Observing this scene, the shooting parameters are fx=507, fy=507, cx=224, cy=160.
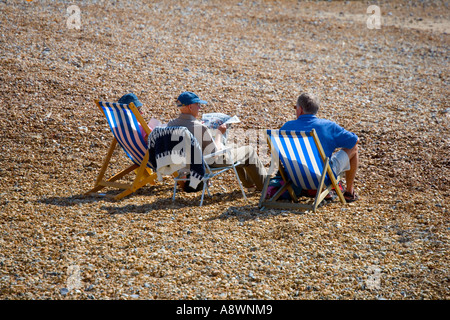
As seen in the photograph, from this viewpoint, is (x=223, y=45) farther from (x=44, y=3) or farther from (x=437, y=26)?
(x=437, y=26)

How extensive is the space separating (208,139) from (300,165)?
0.98 metres

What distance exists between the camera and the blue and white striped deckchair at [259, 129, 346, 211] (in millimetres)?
4877

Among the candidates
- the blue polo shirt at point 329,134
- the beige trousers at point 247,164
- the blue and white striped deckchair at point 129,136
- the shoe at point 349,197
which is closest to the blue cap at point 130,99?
the blue and white striped deckchair at point 129,136

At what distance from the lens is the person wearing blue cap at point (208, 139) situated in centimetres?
523

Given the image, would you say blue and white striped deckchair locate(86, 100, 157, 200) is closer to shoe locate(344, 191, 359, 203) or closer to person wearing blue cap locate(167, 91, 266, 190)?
person wearing blue cap locate(167, 91, 266, 190)

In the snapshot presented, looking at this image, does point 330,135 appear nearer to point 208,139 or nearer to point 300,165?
point 300,165

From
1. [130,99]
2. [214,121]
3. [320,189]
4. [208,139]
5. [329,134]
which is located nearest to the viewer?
[320,189]

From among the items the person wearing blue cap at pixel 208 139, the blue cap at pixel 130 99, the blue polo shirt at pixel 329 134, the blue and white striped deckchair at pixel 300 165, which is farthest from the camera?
Result: the blue cap at pixel 130 99

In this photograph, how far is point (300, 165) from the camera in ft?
16.8

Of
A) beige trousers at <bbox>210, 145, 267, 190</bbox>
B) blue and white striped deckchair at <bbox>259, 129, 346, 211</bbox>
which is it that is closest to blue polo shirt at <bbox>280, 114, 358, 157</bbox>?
blue and white striped deckchair at <bbox>259, 129, 346, 211</bbox>

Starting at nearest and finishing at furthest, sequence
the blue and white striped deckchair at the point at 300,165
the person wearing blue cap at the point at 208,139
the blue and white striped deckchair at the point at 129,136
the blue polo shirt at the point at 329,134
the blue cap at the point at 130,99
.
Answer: the blue and white striped deckchair at the point at 300,165
the blue polo shirt at the point at 329,134
the person wearing blue cap at the point at 208,139
the blue and white striped deckchair at the point at 129,136
the blue cap at the point at 130,99

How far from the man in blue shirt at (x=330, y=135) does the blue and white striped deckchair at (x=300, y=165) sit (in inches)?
6.3

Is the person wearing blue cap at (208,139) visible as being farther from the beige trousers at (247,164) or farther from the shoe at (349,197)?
the shoe at (349,197)

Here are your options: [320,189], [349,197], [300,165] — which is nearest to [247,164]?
[300,165]
